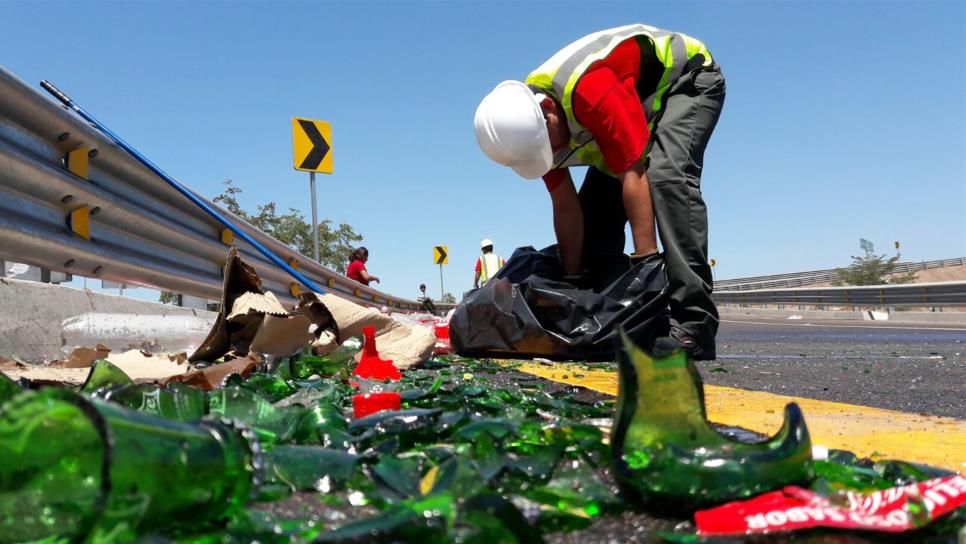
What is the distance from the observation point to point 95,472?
2.52ft

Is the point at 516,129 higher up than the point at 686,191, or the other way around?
the point at 516,129

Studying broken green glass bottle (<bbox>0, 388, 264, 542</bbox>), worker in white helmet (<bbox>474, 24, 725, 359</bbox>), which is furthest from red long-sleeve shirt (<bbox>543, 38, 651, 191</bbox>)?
broken green glass bottle (<bbox>0, 388, 264, 542</bbox>)

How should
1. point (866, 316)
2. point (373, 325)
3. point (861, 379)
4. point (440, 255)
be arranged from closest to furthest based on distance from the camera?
point (861, 379), point (373, 325), point (866, 316), point (440, 255)

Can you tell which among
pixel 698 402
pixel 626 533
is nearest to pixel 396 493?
pixel 626 533

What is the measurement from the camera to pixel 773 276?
5512 centimetres

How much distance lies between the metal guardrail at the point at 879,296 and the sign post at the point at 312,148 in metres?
14.1

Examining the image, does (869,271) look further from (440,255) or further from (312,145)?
(312,145)

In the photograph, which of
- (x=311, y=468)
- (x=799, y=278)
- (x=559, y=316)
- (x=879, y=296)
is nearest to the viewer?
(x=311, y=468)

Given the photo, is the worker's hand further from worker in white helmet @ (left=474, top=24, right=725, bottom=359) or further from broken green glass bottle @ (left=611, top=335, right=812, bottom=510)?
broken green glass bottle @ (left=611, top=335, right=812, bottom=510)

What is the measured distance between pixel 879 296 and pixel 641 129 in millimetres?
18066

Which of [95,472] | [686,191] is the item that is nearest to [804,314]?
[686,191]

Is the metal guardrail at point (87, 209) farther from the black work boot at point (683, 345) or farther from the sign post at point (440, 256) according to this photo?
the sign post at point (440, 256)

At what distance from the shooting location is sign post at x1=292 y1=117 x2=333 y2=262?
9508 millimetres

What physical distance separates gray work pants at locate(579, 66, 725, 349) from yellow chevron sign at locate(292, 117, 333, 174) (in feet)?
21.8
